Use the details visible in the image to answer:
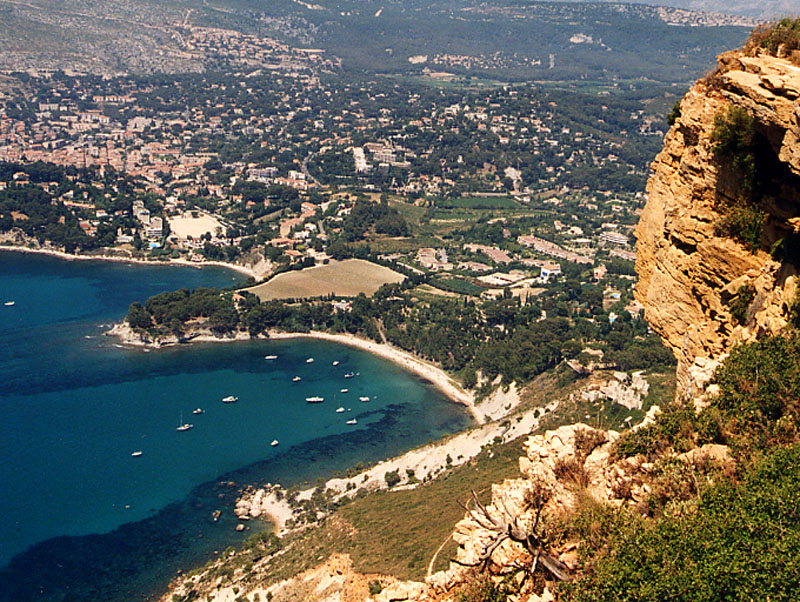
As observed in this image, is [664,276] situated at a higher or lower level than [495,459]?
higher

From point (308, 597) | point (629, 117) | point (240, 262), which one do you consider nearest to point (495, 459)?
point (308, 597)

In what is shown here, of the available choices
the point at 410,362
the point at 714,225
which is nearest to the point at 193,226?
the point at 410,362

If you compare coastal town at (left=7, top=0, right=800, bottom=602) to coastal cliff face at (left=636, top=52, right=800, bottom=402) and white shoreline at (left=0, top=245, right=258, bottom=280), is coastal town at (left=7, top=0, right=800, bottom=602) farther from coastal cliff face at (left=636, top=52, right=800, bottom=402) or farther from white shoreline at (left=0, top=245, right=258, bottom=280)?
white shoreline at (left=0, top=245, right=258, bottom=280)

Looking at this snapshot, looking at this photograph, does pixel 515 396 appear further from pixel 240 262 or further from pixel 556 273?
pixel 240 262

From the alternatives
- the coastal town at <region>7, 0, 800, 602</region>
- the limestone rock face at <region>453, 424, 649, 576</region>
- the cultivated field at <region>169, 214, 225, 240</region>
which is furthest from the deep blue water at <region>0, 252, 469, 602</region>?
the limestone rock face at <region>453, 424, 649, 576</region>

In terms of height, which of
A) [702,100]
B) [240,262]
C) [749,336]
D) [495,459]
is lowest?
[240,262]

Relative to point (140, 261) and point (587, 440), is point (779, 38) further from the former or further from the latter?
point (140, 261)

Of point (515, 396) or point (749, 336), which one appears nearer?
point (749, 336)

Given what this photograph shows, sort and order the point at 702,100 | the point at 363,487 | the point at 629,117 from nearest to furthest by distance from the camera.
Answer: the point at 702,100
the point at 363,487
the point at 629,117

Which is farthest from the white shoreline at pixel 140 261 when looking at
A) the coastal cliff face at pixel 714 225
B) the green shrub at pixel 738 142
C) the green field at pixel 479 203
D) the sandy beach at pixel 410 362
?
the green shrub at pixel 738 142
